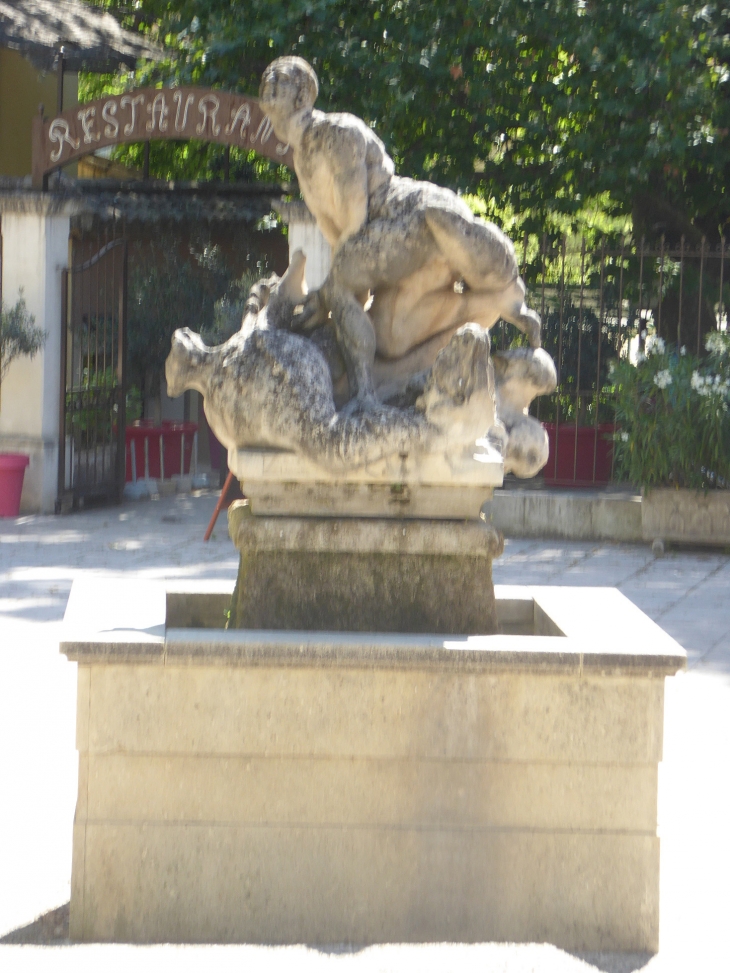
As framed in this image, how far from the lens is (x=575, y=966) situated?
300 centimetres

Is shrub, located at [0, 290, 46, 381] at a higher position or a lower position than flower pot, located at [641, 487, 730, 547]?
higher

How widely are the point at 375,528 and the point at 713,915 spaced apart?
1382 millimetres

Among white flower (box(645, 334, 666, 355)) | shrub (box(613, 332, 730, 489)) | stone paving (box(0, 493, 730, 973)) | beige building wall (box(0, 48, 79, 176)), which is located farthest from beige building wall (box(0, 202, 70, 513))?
beige building wall (box(0, 48, 79, 176))

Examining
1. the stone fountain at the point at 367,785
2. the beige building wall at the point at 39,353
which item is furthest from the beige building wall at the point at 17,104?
the stone fountain at the point at 367,785

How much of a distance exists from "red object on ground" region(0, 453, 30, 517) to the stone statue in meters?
7.35

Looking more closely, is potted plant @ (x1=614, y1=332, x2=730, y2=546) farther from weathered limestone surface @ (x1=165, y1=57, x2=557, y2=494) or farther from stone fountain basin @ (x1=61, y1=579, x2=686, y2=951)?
stone fountain basin @ (x1=61, y1=579, x2=686, y2=951)

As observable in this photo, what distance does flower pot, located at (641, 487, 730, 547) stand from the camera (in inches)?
386

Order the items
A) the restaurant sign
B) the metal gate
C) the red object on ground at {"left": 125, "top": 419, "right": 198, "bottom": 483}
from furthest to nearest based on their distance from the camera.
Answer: the red object on ground at {"left": 125, "top": 419, "right": 198, "bottom": 483}
the metal gate
the restaurant sign

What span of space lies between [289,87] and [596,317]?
8.24 metres

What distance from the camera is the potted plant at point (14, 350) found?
10.7 meters

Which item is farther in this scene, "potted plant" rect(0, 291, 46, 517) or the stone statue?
"potted plant" rect(0, 291, 46, 517)

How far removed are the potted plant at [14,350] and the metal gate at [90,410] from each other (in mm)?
282

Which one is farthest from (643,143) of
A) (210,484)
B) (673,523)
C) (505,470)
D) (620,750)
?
(620,750)

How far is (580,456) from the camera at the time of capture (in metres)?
11.1
